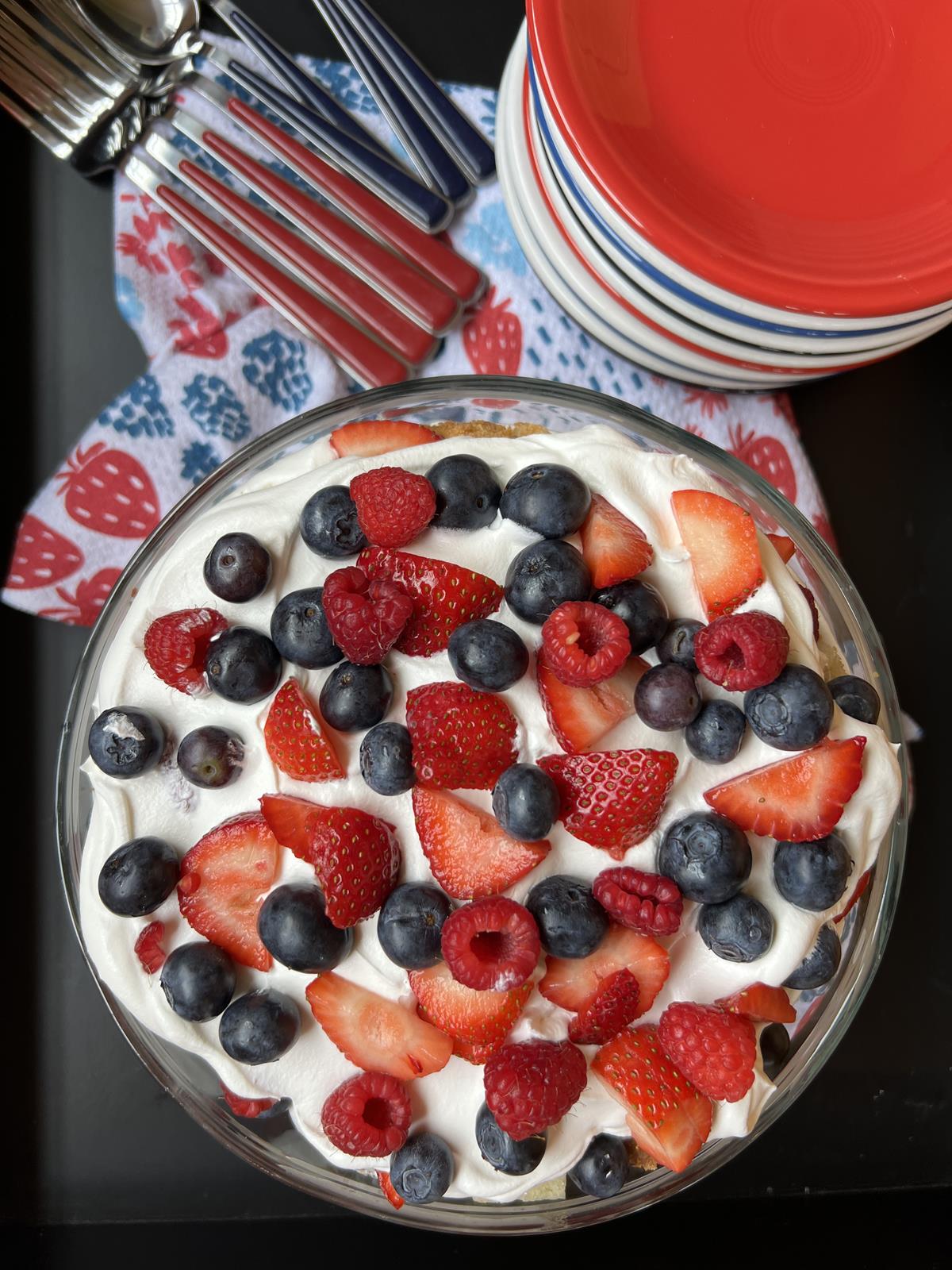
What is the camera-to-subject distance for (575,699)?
51.3 inches

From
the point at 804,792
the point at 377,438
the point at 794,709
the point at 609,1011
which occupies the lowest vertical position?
the point at 609,1011

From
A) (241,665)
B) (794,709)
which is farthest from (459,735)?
(794,709)

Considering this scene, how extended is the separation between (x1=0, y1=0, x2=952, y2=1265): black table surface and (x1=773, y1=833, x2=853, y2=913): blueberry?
0.73 meters

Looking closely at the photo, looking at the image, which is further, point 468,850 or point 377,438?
point 377,438

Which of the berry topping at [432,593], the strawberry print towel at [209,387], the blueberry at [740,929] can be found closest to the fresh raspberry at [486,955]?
the blueberry at [740,929]

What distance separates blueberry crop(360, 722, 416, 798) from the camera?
1273 mm

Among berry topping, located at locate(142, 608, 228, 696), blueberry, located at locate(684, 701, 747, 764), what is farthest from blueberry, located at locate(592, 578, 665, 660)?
berry topping, located at locate(142, 608, 228, 696)

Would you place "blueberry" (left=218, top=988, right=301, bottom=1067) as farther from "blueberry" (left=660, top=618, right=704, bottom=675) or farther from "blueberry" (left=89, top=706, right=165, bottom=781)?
"blueberry" (left=660, top=618, right=704, bottom=675)

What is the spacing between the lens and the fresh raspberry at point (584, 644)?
3.98 ft

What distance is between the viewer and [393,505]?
1.30 metres

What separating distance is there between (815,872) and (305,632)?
744mm

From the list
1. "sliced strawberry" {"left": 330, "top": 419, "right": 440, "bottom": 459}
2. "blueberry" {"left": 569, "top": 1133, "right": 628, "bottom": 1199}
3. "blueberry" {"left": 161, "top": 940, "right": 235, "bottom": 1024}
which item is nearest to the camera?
"blueberry" {"left": 161, "top": 940, "right": 235, "bottom": 1024}

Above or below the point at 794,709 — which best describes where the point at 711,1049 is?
below

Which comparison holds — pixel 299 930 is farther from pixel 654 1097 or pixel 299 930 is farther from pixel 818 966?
pixel 818 966
